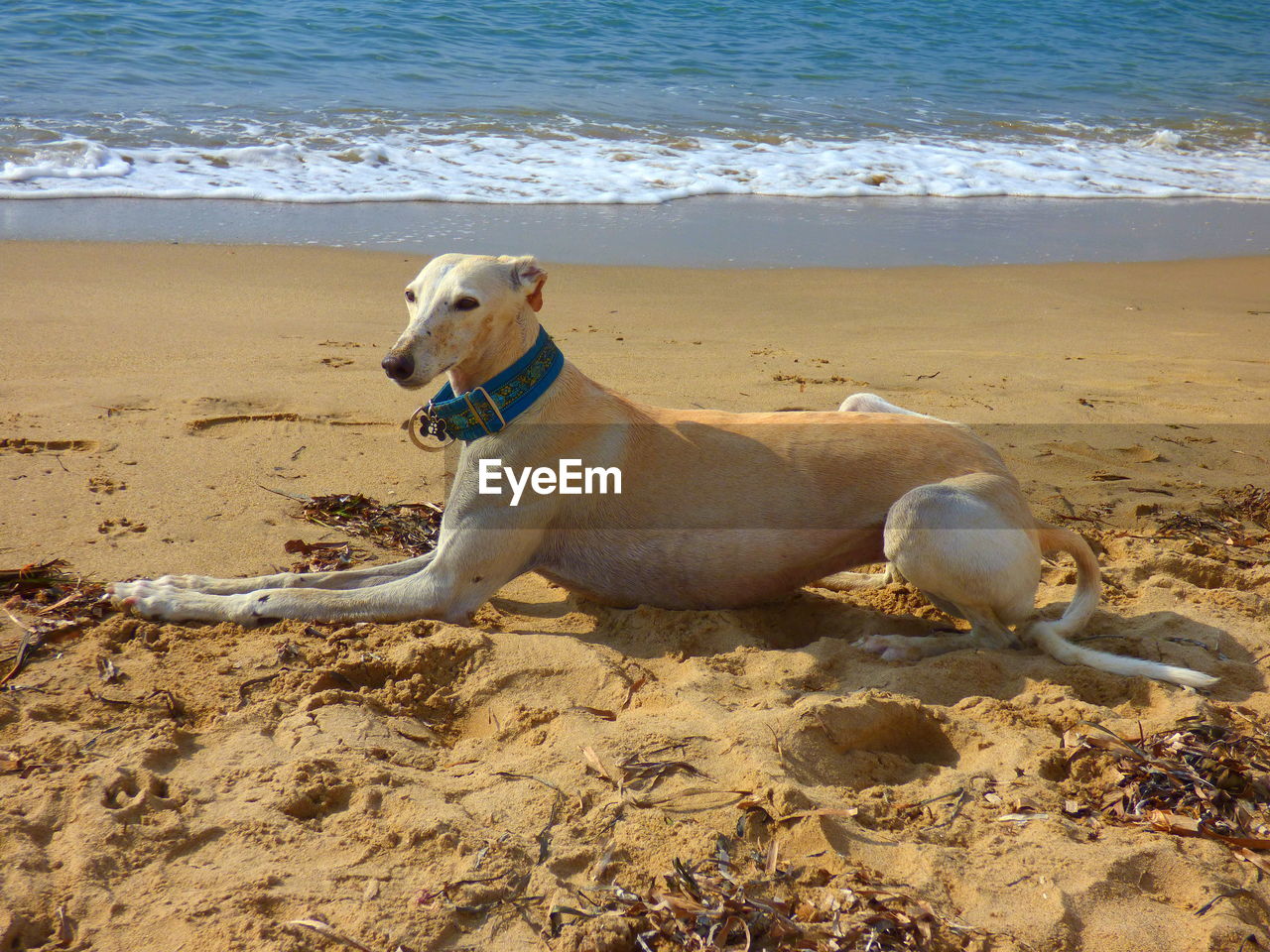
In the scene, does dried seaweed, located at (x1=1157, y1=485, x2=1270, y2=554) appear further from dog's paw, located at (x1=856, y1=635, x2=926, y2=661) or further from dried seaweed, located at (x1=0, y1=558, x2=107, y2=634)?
dried seaweed, located at (x1=0, y1=558, x2=107, y2=634)

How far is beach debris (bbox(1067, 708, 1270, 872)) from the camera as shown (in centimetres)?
286

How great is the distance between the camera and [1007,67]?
858 inches

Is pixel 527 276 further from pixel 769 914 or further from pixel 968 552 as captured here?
pixel 769 914

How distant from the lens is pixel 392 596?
404 centimetres

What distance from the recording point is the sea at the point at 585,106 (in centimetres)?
1182

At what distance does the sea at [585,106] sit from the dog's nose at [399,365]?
7.94 m

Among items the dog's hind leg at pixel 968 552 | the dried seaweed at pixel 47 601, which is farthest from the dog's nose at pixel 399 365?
the dog's hind leg at pixel 968 552

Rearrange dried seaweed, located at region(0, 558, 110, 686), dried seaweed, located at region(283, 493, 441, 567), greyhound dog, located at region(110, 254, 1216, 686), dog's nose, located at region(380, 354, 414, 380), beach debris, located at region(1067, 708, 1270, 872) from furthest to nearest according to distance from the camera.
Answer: dried seaweed, located at region(283, 493, 441, 567) < greyhound dog, located at region(110, 254, 1216, 686) < dog's nose, located at region(380, 354, 414, 380) < dried seaweed, located at region(0, 558, 110, 686) < beach debris, located at region(1067, 708, 1270, 872)

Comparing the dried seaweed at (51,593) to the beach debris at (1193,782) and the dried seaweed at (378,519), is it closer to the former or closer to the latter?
the dried seaweed at (378,519)

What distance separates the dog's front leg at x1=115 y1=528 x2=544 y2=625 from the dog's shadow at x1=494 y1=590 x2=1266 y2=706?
0.85ft

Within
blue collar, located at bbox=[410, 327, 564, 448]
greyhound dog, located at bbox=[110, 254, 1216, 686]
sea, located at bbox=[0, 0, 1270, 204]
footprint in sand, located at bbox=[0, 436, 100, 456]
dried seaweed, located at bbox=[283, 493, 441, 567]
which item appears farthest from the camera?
sea, located at bbox=[0, 0, 1270, 204]

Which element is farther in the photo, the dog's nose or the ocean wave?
the ocean wave

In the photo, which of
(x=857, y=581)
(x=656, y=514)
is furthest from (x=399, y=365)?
(x=857, y=581)

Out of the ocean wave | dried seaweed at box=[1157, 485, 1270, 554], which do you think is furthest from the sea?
dried seaweed at box=[1157, 485, 1270, 554]
